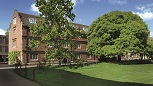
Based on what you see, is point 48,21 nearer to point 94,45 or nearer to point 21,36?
point 94,45

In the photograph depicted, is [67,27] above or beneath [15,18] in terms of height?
beneath

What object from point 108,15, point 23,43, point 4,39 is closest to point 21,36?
point 23,43

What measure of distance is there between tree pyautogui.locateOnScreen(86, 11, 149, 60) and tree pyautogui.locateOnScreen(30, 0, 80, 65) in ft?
26.7

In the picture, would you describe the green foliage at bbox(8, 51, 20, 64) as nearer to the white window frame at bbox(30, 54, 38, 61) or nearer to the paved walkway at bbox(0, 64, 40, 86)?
the white window frame at bbox(30, 54, 38, 61)

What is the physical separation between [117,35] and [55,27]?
13.0 meters

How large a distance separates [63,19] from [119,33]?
12.6m

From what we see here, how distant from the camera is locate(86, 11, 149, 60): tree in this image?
38781 millimetres

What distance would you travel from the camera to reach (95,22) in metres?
45.1

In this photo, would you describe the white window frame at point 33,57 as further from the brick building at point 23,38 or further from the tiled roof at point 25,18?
the tiled roof at point 25,18

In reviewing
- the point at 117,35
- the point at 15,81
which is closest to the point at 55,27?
the point at 117,35

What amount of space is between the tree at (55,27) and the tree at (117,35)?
8147 mm

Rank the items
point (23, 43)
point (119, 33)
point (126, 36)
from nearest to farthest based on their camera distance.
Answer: point (126, 36), point (119, 33), point (23, 43)

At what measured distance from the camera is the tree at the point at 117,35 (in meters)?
38.8

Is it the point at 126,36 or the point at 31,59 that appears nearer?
the point at 126,36
